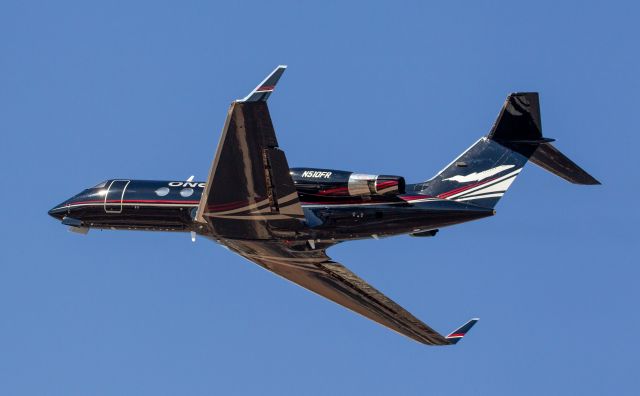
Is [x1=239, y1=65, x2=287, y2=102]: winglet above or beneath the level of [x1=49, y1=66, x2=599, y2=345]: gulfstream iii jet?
above

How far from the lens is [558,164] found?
172 ft

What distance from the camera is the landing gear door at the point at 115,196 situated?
55.2 m

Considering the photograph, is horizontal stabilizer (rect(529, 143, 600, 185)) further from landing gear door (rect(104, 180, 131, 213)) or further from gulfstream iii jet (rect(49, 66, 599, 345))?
landing gear door (rect(104, 180, 131, 213))

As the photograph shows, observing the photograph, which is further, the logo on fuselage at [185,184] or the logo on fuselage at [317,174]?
the logo on fuselage at [185,184]

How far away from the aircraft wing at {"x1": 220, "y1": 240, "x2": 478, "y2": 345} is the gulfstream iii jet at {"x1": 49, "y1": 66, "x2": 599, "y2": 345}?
0.36 feet

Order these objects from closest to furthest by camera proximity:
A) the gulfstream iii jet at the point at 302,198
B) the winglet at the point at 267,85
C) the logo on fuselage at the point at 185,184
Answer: the winglet at the point at 267,85, the gulfstream iii jet at the point at 302,198, the logo on fuselage at the point at 185,184

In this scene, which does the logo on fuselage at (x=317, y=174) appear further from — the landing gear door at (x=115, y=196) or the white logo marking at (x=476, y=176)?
the landing gear door at (x=115, y=196)

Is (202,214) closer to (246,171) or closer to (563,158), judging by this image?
(246,171)

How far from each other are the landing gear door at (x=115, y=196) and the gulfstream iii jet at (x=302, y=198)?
0.13 feet

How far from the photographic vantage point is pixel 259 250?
54.2 m

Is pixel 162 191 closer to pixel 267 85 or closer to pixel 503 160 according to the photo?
pixel 267 85

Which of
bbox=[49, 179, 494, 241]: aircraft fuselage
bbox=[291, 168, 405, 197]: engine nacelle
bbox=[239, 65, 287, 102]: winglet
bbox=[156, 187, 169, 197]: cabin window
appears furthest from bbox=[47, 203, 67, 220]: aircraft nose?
bbox=[239, 65, 287, 102]: winglet

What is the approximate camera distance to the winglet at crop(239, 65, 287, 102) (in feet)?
144

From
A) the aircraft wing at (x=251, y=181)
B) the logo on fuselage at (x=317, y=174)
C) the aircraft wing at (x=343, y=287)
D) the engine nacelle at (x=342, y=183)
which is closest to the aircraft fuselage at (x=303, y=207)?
the engine nacelle at (x=342, y=183)
